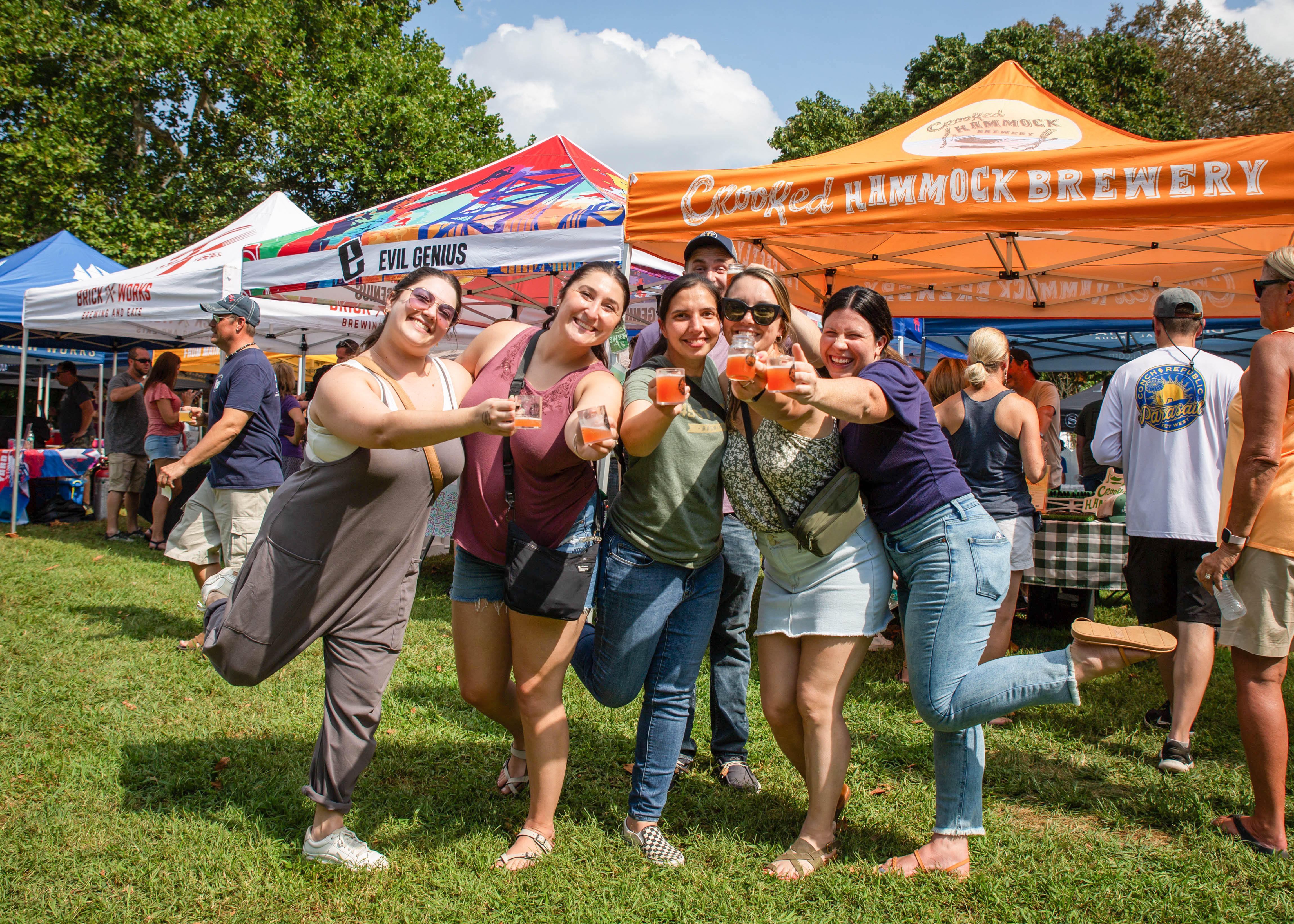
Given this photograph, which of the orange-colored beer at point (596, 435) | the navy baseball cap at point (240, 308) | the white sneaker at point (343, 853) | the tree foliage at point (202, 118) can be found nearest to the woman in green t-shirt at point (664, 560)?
the orange-colored beer at point (596, 435)

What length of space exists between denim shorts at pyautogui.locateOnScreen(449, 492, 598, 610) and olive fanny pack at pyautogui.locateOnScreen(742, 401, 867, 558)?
0.55 meters

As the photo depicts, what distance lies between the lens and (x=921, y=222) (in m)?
3.86

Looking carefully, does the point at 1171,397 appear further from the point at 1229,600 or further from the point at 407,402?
the point at 407,402

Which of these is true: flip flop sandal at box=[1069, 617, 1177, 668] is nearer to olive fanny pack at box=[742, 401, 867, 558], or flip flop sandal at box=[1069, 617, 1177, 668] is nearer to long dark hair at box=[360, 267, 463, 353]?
olive fanny pack at box=[742, 401, 867, 558]

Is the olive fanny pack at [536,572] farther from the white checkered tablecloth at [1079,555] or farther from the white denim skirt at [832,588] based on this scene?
the white checkered tablecloth at [1079,555]

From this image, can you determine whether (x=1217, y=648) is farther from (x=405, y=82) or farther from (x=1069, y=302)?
(x=405, y=82)

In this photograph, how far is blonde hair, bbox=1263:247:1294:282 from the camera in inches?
101

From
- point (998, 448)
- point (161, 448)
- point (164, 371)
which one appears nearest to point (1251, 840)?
point (998, 448)

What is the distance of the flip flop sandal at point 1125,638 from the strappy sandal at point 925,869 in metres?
0.84

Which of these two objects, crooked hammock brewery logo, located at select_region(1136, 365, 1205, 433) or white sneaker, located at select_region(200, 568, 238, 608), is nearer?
white sneaker, located at select_region(200, 568, 238, 608)

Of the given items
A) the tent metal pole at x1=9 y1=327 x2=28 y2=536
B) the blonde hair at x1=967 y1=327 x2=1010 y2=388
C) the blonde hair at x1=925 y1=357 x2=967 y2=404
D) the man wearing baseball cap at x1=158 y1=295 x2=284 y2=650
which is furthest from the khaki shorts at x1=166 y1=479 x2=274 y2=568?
the tent metal pole at x1=9 y1=327 x2=28 y2=536

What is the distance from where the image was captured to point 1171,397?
361 centimetres

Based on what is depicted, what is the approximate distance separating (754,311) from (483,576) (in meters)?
1.21

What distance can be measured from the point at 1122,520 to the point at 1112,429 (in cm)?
177
